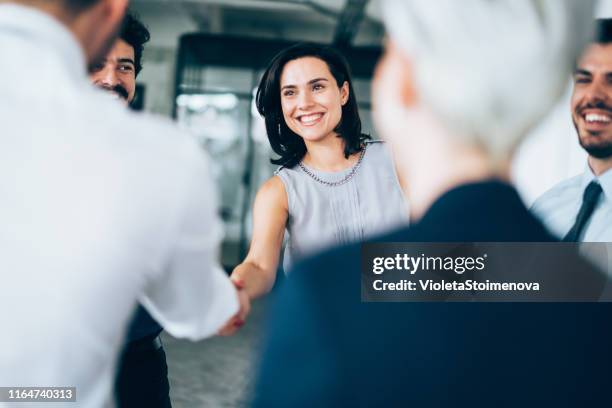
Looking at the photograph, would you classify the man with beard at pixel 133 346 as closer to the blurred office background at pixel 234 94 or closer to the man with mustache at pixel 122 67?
the man with mustache at pixel 122 67

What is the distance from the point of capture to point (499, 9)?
0.55 metres

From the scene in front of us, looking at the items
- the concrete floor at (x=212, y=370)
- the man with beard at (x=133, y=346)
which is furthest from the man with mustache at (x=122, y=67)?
the concrete floor at (x=212, y=370)

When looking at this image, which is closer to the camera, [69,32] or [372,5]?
[69,32]

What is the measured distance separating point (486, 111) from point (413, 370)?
0.24 metres

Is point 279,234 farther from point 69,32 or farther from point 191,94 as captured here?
point 191,94

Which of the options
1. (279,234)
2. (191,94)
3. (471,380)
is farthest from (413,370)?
(191,94)

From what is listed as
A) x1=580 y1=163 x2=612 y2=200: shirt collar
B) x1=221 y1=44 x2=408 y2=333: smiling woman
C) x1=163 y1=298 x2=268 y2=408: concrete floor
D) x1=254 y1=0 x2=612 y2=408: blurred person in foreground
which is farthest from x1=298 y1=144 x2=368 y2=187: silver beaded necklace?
x1=163 y1=298 x2=268 y2=408: concrete floor

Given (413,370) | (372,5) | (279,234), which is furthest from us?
(372,5)

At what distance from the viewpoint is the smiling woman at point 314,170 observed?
4.12 ft

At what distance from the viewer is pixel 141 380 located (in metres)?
1.24

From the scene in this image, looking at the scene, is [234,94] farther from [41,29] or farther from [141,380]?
[41,29]

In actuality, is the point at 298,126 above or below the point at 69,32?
below

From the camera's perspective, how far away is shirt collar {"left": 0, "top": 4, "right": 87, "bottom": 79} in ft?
1.90

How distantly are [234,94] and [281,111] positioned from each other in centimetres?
375
